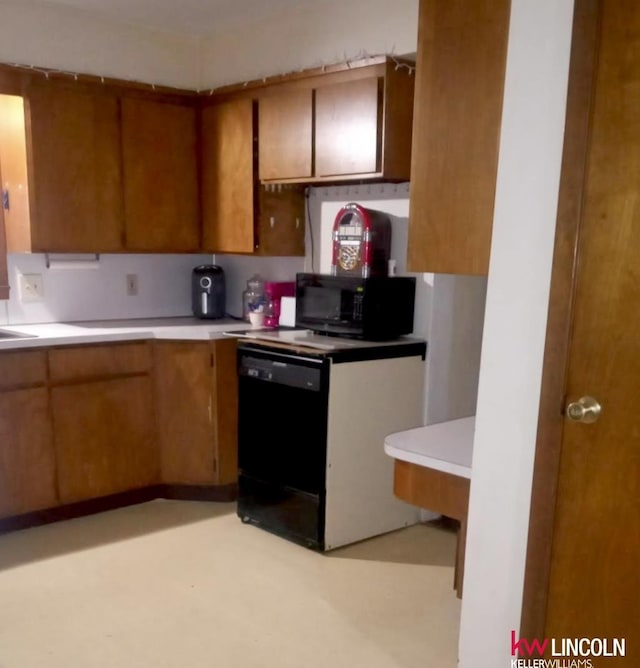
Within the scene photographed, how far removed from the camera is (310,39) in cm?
319

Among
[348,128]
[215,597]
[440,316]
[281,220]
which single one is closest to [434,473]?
[215,597]

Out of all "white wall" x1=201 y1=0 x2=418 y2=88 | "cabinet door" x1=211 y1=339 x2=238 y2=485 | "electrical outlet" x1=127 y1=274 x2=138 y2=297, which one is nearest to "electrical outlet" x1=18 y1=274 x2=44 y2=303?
"electrical outlet" x1=127 y1=274 x2=138 y2=297

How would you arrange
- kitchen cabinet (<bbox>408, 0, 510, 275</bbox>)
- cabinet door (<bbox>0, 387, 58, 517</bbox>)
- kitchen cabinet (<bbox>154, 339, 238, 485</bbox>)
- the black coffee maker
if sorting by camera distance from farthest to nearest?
the black coffee maker, kitchen cabinet (<bbox>154, 339, 238, 485</bbox>), cabinet door (<bbox>0, 387, 58, 517</bbox>), kitchen cabinet (<bbox>408, 0, 510, 275</bbox>)

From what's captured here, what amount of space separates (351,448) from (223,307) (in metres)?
1.44

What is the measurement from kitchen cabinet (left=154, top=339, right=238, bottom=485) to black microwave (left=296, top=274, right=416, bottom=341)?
0.47 metres

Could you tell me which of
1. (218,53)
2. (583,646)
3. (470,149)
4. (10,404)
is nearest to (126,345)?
(10,404)

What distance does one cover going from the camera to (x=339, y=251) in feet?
10.1

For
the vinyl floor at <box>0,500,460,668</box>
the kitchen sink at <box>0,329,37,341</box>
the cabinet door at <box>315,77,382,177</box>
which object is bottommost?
the vinyl floor at <box>0,500,460,668</box>

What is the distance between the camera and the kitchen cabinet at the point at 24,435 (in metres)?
2.89

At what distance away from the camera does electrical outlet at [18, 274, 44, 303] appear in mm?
3465

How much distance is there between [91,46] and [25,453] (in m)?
2.06

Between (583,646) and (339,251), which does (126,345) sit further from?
(583,646)

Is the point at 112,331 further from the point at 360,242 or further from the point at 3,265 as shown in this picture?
the point at 360,242

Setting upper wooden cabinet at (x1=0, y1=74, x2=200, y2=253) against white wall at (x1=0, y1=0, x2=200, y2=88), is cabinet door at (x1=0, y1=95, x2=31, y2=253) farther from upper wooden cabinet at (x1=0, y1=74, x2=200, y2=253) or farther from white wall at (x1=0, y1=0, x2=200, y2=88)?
white wall at (x1=0, y1=0, x2=200, y2=88)
